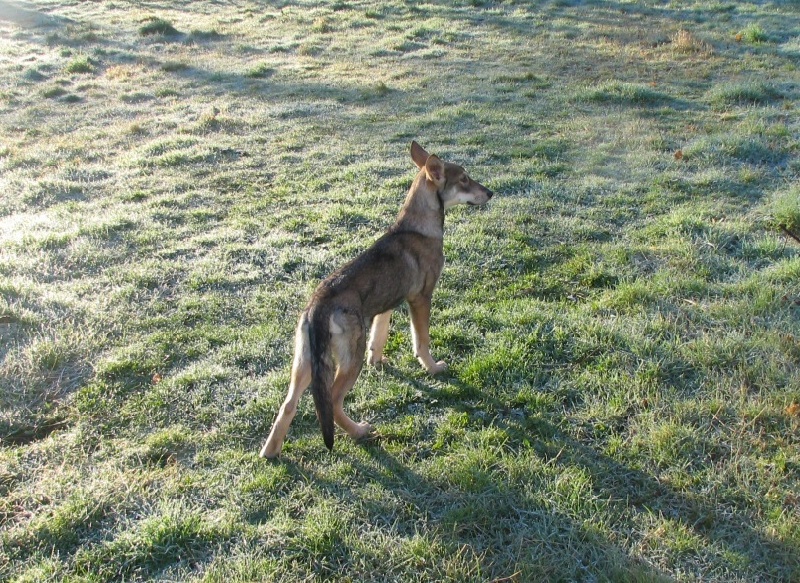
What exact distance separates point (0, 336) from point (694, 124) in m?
9.45

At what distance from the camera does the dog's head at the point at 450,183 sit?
477 centimetres

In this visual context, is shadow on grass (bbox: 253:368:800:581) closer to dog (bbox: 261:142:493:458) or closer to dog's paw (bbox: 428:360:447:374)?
dog (bbox: 261:142:493:458)

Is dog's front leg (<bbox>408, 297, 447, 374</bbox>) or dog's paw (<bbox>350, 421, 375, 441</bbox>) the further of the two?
dog's front leg (<bbox>408, 297, 447, 374</bbox>)

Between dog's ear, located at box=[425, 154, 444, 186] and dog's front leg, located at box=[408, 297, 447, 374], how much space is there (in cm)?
91

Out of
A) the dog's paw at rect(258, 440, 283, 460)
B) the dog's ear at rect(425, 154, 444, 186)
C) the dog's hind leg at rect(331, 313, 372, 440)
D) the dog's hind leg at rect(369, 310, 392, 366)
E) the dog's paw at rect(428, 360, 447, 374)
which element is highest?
the dog's ear at rect(425, 154, 444, 186)

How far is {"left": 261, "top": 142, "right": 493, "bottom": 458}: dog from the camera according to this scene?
3.64 metres

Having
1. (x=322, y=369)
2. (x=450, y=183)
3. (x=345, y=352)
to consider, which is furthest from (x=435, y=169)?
(x=322, y=369)

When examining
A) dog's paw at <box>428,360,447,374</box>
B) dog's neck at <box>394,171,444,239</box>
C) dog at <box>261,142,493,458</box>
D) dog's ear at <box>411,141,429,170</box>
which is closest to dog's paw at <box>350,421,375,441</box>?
dog at <box>261,142,493,458</box>

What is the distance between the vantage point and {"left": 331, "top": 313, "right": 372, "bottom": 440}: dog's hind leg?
3.75 metres

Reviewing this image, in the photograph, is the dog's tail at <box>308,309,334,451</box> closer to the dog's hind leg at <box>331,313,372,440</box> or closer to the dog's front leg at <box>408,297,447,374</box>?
the dog's hind leg at <box>331,313,372,440</box>

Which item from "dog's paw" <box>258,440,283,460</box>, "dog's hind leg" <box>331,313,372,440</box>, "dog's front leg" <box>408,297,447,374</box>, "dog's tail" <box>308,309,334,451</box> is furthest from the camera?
"dog's front leg" <box>408,297,447,374</box>

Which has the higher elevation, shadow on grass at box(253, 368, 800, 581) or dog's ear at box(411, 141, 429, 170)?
dog's ear at box(411, 141, 429, 170)

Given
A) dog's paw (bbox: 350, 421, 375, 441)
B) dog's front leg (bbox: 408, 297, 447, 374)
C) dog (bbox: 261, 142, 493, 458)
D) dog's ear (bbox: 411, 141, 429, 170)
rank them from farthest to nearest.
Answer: dog's ear (bbox: 411, 141, 429, 170) → dog's front leg (bbox: 408, 297, 447, 374) → dog's paw (bbox: 350, 421, 375, 441) → dog (bbox: 261, 142, 493, 458)

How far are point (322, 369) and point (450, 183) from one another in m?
2.03
